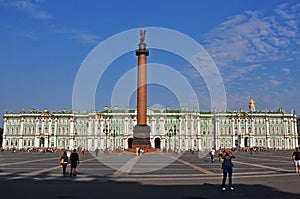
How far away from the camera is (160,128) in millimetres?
106625

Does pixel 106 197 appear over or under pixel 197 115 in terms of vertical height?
under

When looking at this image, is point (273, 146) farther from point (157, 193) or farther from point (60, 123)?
point (157, 193)

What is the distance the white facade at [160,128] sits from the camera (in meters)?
107

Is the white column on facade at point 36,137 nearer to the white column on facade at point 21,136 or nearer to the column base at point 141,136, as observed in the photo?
the white column on facade at point 21,136

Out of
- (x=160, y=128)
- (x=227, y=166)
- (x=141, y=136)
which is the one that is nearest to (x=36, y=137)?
(x=160, y=128)

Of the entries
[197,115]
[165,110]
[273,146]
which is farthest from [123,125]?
[273,146]

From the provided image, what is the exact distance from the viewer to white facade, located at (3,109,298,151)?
10700 centimetres

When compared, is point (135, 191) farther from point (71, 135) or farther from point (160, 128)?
point (71, 135)

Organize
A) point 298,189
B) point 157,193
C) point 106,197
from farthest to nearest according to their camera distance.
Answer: point 298,189 < point 157,193 < point 106,197

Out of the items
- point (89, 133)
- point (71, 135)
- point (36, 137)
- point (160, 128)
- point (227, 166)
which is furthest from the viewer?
point (36, 137)

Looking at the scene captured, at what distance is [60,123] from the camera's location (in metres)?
112

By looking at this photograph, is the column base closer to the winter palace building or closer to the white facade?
the white facade

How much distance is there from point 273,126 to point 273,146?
6.82m

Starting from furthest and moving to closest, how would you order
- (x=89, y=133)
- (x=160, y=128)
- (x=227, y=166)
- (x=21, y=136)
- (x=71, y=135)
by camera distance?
(x=21, y=136), (x=71, y=135), (x=89, y=133), (x=160, y=128), (x=227, y=166)
